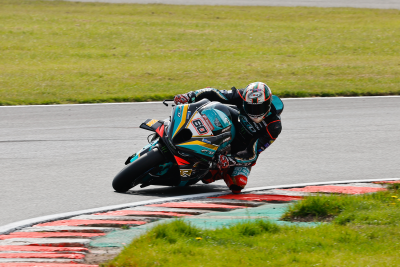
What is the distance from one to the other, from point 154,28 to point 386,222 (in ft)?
64.4

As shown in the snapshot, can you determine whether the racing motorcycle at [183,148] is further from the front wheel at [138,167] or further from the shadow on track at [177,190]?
the shadow on track at [177,190]

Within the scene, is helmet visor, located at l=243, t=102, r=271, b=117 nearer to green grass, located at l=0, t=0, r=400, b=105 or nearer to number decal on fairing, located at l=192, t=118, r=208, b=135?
number decal on fairing, located at l=192, t=118, r=208, b=135

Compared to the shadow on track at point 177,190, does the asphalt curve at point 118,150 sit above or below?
above

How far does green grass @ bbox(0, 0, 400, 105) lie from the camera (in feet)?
53.7

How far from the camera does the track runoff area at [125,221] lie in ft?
18.1

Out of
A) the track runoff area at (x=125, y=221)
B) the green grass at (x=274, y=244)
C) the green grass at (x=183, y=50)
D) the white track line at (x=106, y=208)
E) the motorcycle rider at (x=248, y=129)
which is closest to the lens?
the green grass at (x=274, y=244)

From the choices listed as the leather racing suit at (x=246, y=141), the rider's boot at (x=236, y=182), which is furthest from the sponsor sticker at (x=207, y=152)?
the rider's boot at (x=236, y=182)

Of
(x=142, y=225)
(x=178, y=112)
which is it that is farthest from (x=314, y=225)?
(x=178, y=112)

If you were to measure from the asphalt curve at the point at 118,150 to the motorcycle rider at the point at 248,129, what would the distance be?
59 centimetres

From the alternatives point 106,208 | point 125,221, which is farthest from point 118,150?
point 125,221

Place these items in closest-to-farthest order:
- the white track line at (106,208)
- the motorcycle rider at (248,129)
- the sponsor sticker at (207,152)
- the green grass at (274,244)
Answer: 1. the green grass at (274,244)
2. the white track line at (106,208)
3. the sponsor sticker at (207,152)
4. the motorcycle rider at (248,129)

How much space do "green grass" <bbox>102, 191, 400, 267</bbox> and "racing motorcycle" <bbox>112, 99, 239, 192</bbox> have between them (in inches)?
63.8

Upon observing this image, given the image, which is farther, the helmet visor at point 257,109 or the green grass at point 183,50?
the green grass at point 183,50

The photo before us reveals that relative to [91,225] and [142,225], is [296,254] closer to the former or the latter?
[142,225]
